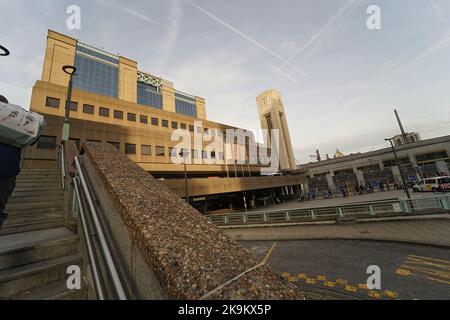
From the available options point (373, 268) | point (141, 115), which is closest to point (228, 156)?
point (141, 115)

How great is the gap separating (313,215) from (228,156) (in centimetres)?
2500

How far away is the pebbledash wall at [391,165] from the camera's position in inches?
1448

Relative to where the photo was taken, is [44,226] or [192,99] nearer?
[44,226]

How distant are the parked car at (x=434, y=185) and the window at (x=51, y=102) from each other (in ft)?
163

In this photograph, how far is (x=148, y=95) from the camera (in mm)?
41156

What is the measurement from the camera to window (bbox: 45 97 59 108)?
2360 cm

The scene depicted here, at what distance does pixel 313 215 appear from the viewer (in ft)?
43.5

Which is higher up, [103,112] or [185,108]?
[185,108]

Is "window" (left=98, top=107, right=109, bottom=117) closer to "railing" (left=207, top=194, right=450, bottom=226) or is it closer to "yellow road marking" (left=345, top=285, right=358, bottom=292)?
"railing" (left=207, top=194, right=450, bottom=226)

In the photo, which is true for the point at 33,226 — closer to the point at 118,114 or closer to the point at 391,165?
the point at 118,114

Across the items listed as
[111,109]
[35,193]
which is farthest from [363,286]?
[111,109]

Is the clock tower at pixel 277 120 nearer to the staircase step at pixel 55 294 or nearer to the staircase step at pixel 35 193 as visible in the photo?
the staircase step at pixel 35 193

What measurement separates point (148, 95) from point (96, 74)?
32.4ft
